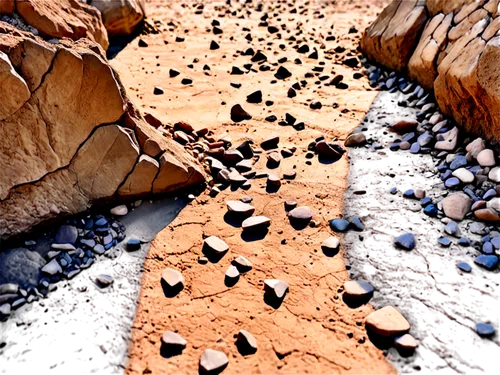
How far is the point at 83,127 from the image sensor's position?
8.84 feet

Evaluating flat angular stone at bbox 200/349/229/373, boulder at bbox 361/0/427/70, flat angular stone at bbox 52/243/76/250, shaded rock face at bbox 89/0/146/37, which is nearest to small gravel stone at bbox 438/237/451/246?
flat angular stone at bbox 200/349/229/373

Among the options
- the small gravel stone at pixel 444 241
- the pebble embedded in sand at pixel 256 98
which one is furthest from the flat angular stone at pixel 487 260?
the pebble embedded in sand at pixel 256 98

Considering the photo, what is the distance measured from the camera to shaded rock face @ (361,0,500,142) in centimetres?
317

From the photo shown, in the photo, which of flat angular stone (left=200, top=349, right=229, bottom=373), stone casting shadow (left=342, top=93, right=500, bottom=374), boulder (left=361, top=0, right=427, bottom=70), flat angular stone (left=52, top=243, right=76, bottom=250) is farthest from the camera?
boulder (left=361, top=0, right=427, bottom=70)

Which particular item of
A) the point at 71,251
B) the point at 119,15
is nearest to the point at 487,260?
the point at 71,251

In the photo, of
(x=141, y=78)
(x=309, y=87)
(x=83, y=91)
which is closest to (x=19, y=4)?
(x=83, y=91)

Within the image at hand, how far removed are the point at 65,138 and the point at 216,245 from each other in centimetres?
105

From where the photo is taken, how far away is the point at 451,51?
3.72 meters

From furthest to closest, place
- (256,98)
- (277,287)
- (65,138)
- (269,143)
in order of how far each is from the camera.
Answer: (256,98) → (269,143) → (65,138) → (277,287)

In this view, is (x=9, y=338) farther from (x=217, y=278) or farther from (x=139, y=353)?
(x=217, y=278)

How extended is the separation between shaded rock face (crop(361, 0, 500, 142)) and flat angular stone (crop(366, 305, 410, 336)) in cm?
160

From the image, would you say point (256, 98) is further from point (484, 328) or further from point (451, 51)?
point (484, 328)

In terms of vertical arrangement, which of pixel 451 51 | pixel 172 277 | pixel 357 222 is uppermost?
pixel 451 51

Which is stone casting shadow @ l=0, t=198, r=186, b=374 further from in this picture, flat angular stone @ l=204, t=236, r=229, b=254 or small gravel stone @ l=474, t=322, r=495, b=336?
small gravel stone @ l=474, t=322, r=495, b=336
